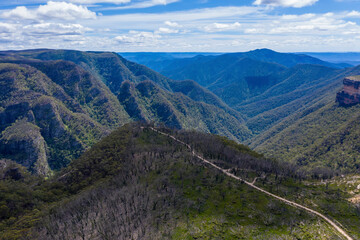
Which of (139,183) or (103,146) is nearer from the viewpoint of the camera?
(139,183)

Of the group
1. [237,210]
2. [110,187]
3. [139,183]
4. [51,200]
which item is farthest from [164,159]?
[51,200]

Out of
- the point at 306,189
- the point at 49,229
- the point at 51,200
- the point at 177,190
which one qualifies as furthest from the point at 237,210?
the point at 51,200

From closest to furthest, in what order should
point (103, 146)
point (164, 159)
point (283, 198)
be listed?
point (283, 198) → point (164, 159) → point (103, 146)

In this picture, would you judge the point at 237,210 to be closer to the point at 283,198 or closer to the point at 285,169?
the point at 283,198

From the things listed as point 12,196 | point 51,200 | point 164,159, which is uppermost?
point 164,159

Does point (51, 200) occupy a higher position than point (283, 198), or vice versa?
point (283, 198)

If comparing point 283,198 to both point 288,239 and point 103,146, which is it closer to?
point 288,239

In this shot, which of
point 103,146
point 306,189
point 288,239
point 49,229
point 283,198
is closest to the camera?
point 288,239
